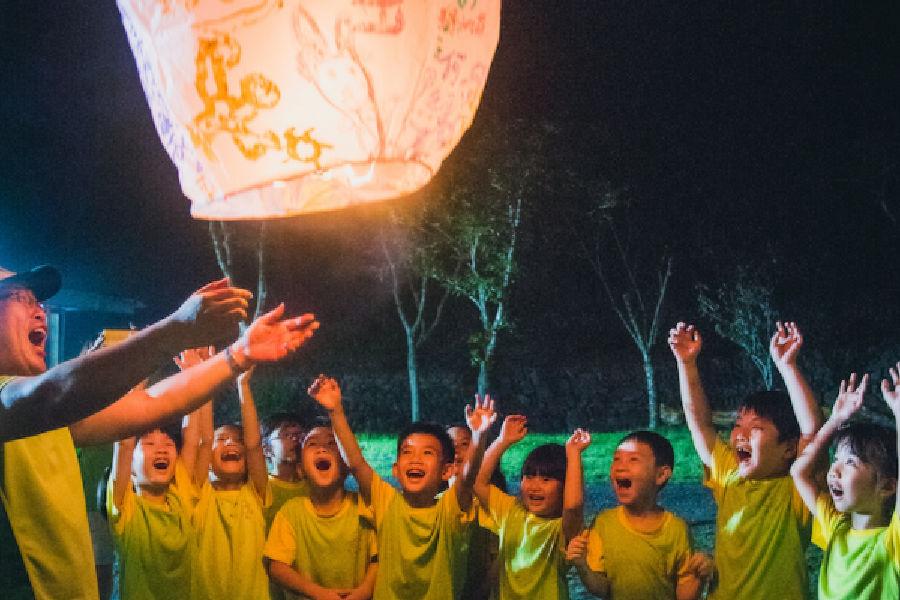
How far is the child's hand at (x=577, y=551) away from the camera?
3969 mm

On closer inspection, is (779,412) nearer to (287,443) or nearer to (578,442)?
(578,442)

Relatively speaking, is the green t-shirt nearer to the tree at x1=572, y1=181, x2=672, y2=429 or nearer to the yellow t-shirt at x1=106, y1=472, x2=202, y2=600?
the yellow t-shirt at x1=106, y1=472, x2=202, y2=600

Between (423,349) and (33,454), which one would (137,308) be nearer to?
(423,349)

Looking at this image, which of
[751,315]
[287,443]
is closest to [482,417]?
[287,443]

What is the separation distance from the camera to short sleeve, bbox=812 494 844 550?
365 centimetres

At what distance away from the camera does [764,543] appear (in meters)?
4.12

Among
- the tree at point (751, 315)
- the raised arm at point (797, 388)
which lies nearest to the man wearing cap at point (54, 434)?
the raised arm at point (797, 388)

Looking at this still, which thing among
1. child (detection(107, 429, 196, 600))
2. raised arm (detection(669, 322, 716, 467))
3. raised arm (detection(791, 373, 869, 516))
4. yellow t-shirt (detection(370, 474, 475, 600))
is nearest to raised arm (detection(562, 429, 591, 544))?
yellow t-shirt (detection(370, 474, 475, 600))

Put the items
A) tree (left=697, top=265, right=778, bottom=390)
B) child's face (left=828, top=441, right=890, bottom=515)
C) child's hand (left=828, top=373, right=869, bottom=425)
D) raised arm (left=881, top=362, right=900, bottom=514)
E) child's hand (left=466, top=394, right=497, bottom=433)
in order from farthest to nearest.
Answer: tree (left=697, top=265, right=778, bottom=390) → child's hand (left=466, top=394, right=497, bottom=433) → child's hand (left=828, top=373, right=869, bottom=425) → child's face (left=828, top=441, right=890, bottom=515) → raised arm (left=881, top=362, right=900, bottom=514)

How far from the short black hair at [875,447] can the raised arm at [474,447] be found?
64.4 inches

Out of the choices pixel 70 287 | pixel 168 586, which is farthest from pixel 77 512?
pixel 70 287

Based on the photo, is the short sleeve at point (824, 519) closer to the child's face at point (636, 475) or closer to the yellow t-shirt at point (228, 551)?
the child's face at point (636, 475)

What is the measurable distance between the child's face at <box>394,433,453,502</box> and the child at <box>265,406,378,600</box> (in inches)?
14.2

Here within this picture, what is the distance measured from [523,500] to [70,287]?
53.5ft
